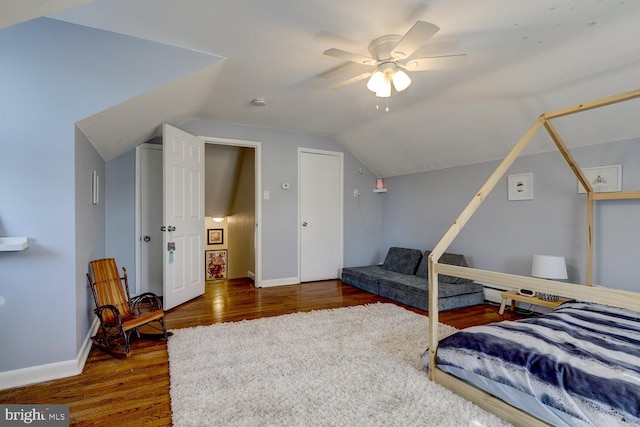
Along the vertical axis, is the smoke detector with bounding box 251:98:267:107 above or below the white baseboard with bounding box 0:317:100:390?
above

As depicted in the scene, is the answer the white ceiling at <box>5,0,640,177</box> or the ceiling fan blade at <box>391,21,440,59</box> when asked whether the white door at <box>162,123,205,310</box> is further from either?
the ceiling fan blade at <box>391,21,440,59</box>

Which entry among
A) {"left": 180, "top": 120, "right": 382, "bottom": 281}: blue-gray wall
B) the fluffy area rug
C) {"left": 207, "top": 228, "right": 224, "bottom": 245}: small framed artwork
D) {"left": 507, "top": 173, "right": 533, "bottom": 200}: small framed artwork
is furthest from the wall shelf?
{"left": 207, "top": 228, "right": 224, "bottom": 245}: small framed artwork

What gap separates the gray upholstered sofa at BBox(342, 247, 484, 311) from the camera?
3637 millimetres

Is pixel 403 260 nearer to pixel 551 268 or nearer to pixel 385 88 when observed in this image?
pixel 551 268

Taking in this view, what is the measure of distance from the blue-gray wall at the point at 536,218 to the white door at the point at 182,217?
10.8ft

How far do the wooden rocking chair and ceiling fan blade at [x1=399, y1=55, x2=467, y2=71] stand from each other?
9.51 feet

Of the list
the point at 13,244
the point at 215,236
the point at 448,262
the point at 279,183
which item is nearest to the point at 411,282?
the point at 448,262

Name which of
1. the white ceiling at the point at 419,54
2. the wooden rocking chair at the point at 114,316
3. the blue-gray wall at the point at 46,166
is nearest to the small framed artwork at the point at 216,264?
the white ceiling at the point at 419,54

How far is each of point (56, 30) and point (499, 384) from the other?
3467 mm

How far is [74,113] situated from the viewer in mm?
2139

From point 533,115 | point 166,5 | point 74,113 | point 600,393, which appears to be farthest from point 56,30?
point 533,115

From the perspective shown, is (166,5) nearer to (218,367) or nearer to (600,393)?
(218,367)

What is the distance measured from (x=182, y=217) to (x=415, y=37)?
3131 millimetres

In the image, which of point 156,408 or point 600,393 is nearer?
point 600,393
